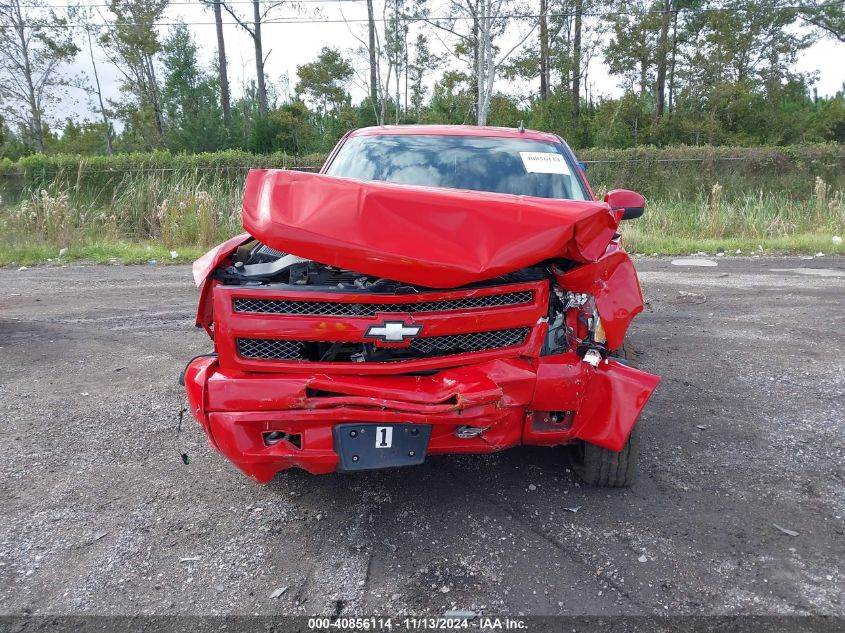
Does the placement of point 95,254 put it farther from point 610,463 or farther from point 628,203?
point 610,463

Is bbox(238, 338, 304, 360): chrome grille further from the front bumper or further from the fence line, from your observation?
the fence line

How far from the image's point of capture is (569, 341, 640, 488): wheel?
2.81 meters

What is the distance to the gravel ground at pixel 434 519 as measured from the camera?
2.20 m

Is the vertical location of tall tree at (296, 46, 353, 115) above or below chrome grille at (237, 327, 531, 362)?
above

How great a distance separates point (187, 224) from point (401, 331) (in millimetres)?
10029

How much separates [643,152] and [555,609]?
18.0 metres

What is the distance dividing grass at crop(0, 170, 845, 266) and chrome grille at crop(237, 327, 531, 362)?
8565 mm

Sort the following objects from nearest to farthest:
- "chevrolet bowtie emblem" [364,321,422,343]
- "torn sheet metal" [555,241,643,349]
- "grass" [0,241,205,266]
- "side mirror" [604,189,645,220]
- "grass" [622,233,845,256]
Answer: "chevrolet bowtie emblem" [364,321,422,343]
"torn sheet metal" [555,241,643,349]
"side mirror" [604,189,645,220]
"grass" [0,241,205,266]
"grass" [622,233,845,256]

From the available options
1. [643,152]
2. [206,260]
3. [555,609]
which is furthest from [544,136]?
[643,152]

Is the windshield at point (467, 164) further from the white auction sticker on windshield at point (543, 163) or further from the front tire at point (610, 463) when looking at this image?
the front tire at point (610, 463)

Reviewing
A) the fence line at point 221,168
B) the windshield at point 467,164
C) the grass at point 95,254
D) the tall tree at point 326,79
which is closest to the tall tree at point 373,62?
the tall tree at point 326,79

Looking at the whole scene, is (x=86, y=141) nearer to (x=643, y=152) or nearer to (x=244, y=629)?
(x=643, y=152)

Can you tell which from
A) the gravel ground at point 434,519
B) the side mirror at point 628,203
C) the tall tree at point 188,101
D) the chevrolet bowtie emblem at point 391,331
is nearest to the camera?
the gravel ground at point 434,519

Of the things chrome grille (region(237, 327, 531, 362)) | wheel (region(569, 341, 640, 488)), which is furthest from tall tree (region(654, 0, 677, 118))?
chrome grille (region(237, 327, 531, 362))
